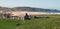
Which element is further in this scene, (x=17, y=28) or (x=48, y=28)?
(x=17, y=28)

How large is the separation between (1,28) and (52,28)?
5.21 meters

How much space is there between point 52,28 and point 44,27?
93 cm

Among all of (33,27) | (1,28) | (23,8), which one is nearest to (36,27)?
(33,27)

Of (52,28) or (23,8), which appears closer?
(52,28)

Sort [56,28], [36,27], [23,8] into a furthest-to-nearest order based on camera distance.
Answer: [23,8] < [36,27] < [56,28]

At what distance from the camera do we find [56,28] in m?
13.8

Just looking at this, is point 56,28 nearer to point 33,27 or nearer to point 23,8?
point 33,27

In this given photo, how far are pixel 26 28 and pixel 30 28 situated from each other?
0.45 metres

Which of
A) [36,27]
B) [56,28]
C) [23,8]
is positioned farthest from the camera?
[23,8]

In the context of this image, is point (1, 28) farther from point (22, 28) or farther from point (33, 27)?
point (33, 27)

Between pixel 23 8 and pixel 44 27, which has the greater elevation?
pixel 44 27

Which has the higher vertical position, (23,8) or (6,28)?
(6,28)

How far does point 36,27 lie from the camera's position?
14.8 metres

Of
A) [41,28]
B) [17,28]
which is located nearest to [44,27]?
[41,28]
